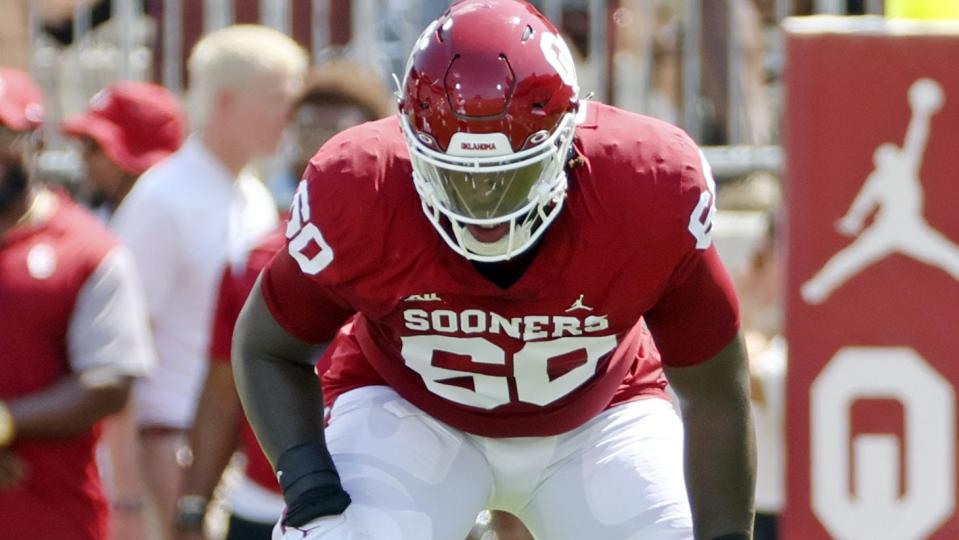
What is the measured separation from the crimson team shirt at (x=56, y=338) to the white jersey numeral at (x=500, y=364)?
1762 millimetres

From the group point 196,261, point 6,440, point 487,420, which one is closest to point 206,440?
point 6,440

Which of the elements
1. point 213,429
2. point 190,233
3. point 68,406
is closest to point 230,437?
point 213,429

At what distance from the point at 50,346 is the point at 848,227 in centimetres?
229

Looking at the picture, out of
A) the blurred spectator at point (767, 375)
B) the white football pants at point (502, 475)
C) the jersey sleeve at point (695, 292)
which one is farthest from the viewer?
the blurred spectator at point (767, 375)

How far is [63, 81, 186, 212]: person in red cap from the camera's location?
7188 millimetres

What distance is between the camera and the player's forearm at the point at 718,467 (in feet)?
13.0

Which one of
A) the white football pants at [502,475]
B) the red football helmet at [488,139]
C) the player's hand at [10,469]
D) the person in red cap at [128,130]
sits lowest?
the player's hand at [10,469]

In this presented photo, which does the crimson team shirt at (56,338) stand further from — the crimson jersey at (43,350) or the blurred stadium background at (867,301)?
the blurred stadium background at (867,301)

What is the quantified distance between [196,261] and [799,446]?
105 inches

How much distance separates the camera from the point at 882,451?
14.3 ft

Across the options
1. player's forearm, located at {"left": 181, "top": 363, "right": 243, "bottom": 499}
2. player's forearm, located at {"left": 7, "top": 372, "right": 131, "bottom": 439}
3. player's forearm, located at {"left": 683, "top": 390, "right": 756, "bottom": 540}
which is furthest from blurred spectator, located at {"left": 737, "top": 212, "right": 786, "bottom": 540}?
player's forearm, located at {"left": 683, "top": 390, "right": 756, "bottom": 540}

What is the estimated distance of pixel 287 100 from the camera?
686 centimetres

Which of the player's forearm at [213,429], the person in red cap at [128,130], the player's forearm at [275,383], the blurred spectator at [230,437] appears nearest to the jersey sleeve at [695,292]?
the player's forearm at [275,383]

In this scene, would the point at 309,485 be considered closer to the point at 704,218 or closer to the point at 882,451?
the point at 704,218
